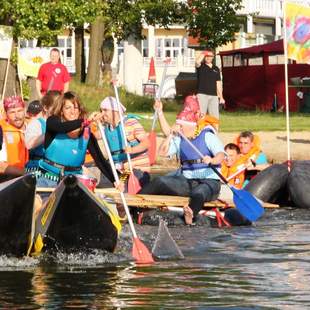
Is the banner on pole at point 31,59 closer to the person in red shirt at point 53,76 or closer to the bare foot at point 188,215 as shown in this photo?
the person in red shirt at point 53,76

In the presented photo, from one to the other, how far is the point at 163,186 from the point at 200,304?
5.41 m

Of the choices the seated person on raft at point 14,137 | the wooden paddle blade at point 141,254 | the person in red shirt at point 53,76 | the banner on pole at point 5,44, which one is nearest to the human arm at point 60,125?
the seated person on raft at point 14,137

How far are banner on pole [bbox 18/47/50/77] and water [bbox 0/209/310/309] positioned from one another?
16763 millimetres

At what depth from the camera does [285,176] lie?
18.6 meters

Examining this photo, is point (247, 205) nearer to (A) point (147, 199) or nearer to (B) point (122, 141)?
(A) point (147, 199)

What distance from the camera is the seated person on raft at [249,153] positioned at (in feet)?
62.6

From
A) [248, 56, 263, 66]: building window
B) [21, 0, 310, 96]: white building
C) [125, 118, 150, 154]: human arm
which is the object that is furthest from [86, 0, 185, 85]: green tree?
[125, 118, 150, 154]: human arm

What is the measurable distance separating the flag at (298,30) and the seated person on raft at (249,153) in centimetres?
323

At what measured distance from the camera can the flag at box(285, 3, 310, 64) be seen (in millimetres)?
22188

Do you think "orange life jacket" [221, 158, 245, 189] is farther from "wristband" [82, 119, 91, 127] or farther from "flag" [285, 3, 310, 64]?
"wristband" [82, 119, 91, 127]

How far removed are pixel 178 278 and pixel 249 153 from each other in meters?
6.94

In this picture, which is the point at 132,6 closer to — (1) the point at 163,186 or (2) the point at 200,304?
(1) the point at 163,186

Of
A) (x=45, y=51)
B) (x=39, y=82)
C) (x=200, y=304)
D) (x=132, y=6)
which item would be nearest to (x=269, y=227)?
(x=200, y=304)

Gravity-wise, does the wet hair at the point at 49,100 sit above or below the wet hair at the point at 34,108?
above
